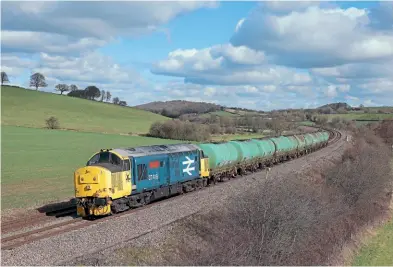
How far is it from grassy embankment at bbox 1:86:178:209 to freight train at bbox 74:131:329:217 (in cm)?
706

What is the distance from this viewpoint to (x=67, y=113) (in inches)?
4542

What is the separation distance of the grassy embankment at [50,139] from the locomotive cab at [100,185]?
6610mm

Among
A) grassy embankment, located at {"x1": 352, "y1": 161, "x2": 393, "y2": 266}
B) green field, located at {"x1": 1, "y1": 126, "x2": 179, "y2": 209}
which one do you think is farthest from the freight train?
grassy embankment, located at {"x1": 352, "y1": 161, "x2": 393, "y2": 266}

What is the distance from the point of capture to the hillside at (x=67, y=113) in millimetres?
100125

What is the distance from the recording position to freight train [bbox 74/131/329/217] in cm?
2286

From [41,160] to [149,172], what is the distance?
3053cm

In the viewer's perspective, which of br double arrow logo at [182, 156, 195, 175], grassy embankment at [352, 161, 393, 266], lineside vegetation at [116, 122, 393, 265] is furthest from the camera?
br double arrow logo at [182, 156, 195, 175]

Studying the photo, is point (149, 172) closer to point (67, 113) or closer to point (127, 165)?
point (127, 165)

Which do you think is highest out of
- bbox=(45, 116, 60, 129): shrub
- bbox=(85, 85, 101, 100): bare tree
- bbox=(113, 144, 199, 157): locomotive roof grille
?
bbox=(85, 85, 101, 100): bare tree

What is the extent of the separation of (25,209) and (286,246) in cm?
1511

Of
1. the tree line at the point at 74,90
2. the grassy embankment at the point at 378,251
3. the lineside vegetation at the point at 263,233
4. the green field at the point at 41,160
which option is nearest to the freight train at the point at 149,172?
the lineside vegetation at the point at 263,233

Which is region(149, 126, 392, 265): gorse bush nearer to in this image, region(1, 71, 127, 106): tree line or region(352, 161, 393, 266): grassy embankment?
region(352, 161, 393, 266): grassy embankment

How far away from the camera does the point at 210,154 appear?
1406 inches

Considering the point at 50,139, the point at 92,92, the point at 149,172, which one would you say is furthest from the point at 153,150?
the point at 92,92
